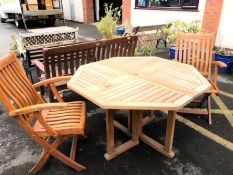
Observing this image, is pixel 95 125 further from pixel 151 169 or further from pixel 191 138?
pixel 191 138

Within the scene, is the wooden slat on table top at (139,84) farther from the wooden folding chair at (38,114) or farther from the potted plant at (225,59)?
the potted plant at (225,59)

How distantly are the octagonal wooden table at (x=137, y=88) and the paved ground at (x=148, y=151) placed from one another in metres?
0.15

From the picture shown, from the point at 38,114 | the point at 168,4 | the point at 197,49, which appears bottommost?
the point at 38,114

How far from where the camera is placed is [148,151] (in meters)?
2.69

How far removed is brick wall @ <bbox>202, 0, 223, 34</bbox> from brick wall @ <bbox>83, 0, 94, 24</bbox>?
8.33m

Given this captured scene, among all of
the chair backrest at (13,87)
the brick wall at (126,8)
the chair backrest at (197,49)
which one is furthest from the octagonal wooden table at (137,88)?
the brick wall at (126,8)

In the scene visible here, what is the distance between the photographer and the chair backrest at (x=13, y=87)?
199 centimetres

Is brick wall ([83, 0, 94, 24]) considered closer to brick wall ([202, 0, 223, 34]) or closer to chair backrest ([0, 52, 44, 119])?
brick wall ([202, 0, 223, 34])

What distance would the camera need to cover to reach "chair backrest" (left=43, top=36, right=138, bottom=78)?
2994mm

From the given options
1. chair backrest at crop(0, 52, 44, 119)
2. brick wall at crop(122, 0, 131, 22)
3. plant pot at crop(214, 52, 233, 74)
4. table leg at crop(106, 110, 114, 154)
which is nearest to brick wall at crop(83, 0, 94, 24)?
brick wall at crop(122, 0, 131, 22)

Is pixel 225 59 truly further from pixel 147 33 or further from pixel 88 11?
pixel 88 11

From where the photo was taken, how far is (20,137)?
298 centimetres


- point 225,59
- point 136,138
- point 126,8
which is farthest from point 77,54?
point 126,8

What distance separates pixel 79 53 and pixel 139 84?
1.35 m
